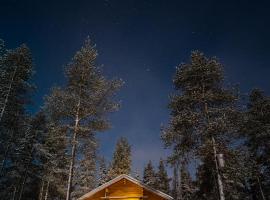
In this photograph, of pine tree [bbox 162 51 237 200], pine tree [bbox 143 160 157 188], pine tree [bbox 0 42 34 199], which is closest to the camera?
pine tree [bbox 162 51 237 200]

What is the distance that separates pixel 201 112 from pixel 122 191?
27.1 feet

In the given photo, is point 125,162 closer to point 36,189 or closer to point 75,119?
point 36,189

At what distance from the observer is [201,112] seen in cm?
1947

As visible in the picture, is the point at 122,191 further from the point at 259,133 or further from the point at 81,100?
the point at 259,133

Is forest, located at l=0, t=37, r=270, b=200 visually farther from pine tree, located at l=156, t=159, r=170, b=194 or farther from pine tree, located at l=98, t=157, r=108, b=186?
pine tree, located at l=156, t=159, r=170, b=194

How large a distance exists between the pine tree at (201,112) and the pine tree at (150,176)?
2931 cm

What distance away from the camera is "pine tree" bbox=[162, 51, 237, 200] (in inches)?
711

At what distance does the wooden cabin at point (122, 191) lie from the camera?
18.9 metres

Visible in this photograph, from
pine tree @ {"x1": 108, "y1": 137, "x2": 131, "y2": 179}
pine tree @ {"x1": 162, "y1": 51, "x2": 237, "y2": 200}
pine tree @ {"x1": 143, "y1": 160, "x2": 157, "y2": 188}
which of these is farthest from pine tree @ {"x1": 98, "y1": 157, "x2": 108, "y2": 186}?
pine tree @ {"x1": 162, "y1": 51, "x2": 237, "y2": 200}

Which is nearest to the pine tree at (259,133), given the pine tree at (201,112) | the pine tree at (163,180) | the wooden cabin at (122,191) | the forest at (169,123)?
the forest at (169,123)

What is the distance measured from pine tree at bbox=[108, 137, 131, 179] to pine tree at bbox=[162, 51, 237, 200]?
60.6 feet

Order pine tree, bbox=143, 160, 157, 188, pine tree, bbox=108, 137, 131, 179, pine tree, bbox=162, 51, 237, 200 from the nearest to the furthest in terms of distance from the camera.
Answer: pine tree, bbox=162, 51, 237, 200 → pine tree, bbox=108, 137, 131, 179 → pine tree, bbox=143, 160, 157, 188

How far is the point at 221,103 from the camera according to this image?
1995 cm

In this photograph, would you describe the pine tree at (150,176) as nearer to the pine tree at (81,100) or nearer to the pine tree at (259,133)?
the pine tree at (259,133)
